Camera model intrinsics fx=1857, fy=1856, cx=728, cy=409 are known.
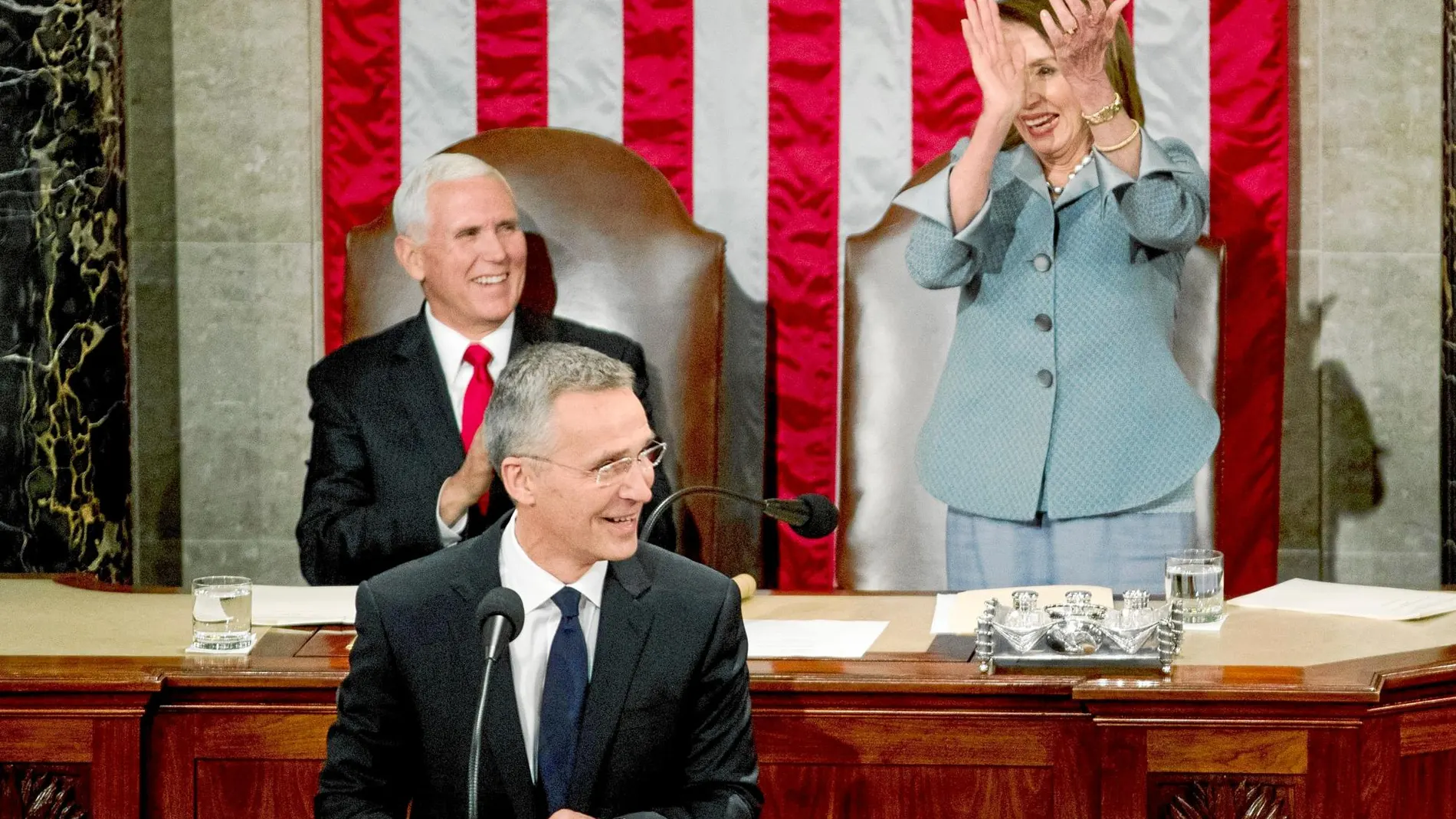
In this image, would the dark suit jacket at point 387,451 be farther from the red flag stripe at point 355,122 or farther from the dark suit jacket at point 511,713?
the dark suit jacket at point 511,713

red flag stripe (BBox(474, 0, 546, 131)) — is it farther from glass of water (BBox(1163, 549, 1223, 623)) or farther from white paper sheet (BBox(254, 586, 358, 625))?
glass of water (BBox(1163, 549, 1223, 623))

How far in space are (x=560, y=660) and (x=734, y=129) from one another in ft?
8.05

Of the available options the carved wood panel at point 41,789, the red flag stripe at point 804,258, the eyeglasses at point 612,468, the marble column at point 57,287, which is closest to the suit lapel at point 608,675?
the eyeglasses at point 612,468

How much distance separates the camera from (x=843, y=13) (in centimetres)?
450

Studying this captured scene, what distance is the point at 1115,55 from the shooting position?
3232 millimetres

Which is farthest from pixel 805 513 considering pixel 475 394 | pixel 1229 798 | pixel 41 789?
pixel 475 394

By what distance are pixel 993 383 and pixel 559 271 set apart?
51.7 inches

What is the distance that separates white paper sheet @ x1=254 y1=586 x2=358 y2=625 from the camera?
9.80ft

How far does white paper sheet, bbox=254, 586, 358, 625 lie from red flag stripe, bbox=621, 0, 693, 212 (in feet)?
5.42

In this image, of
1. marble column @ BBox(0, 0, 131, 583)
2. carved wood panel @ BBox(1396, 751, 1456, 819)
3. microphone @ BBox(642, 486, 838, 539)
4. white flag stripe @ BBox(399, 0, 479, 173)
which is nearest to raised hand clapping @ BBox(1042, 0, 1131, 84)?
microphone @ BBox(642, 486, 838, 539)

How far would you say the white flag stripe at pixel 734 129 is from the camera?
4.54 m

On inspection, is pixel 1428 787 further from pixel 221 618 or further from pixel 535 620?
pixel 221 618

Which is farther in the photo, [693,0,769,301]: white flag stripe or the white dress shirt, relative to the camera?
[693,0,769,301]: white flag stripe

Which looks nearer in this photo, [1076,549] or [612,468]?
[612,468]
